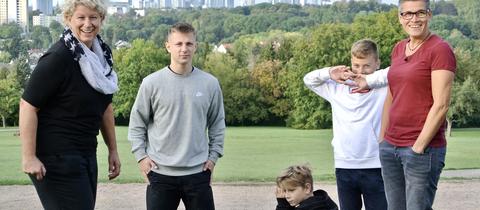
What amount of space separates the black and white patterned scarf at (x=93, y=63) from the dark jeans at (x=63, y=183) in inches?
15.9

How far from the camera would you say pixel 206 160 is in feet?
16.8

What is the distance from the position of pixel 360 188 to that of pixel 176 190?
4.19 feet

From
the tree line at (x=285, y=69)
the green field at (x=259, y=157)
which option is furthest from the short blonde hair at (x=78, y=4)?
the tree line at (x=285, y=69)

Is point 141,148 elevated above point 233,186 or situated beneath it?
elevated above

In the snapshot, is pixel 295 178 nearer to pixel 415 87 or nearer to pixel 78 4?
pixel 415 87

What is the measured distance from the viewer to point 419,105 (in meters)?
4.27

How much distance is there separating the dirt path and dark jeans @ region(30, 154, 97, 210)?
4.65 m

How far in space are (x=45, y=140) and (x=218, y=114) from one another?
1456 mm

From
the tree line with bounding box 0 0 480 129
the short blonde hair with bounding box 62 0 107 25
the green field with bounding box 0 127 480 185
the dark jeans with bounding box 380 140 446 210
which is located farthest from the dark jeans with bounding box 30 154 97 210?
the tree line with bounding box 0 0 480 129

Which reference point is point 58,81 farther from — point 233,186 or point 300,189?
point 233,186

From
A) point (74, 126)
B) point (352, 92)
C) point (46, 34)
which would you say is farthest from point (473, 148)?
point (46, 34)

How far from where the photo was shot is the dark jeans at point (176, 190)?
16.5 ft

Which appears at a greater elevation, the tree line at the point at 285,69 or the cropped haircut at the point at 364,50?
the cropped haircut at the point at 364,50

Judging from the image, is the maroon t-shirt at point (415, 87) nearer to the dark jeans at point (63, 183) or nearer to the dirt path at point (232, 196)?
the dark jeans at point (63, 183)
